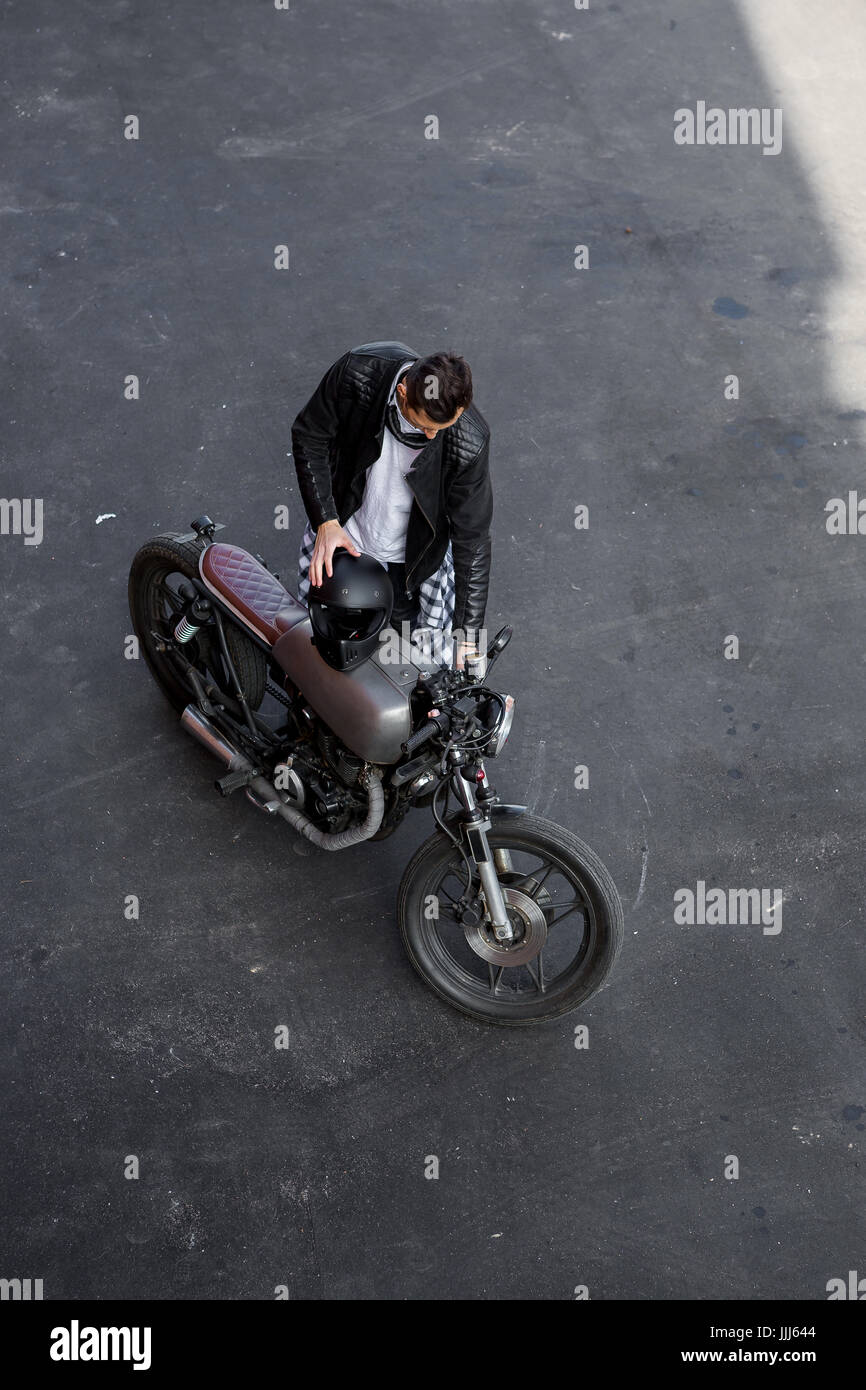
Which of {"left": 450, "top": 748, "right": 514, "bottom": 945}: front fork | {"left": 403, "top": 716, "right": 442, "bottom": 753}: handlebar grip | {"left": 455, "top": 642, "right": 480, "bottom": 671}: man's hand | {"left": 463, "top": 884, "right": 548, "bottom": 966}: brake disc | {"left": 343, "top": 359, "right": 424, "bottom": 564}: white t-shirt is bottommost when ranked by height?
{"left": 463, "top": 884, "right": 548, "bottom": 966}: brake disc

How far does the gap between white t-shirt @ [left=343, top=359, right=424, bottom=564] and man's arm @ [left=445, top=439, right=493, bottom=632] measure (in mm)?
180

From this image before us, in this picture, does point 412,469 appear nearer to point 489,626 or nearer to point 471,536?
point 471,536

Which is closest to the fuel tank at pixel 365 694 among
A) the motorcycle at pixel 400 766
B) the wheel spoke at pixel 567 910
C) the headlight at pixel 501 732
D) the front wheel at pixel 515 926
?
the motorcycle at pixel 400 766

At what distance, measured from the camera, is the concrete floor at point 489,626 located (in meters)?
4.07

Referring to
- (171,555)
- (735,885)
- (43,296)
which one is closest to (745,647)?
(735,885)

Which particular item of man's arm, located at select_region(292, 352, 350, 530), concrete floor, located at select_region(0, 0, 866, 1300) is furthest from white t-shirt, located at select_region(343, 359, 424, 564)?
concrete floor, located at select_region(0, 0, 866, 1300)

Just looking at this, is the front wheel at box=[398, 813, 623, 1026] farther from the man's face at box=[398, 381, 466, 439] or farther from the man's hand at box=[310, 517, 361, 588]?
the man's face at box=[398, 381, 466, 439]

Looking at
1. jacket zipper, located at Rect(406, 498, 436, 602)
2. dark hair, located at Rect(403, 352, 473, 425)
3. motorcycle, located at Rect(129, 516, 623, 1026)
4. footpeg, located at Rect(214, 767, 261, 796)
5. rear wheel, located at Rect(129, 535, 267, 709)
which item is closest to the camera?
dark hair, located at Rect(403, 352, 473, 425)

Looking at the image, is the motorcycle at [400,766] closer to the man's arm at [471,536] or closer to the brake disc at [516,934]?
the brake disc at [516,934]

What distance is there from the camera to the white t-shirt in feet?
13.7

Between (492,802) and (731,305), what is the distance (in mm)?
4478

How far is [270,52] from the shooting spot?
332 inches

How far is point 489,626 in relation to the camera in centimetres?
561

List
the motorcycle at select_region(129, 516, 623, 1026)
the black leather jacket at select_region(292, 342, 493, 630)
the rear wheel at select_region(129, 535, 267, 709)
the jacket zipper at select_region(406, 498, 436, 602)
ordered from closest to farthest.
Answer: the motorcycle at select_region(129, 516, 623, 1026)
the black leather jacket at select_region(292, 342, 493, 630)
the jacket zipper at select_region(406, 498, 436, 602)
the rear wheel at select_region(129, 535, 267, 709)
